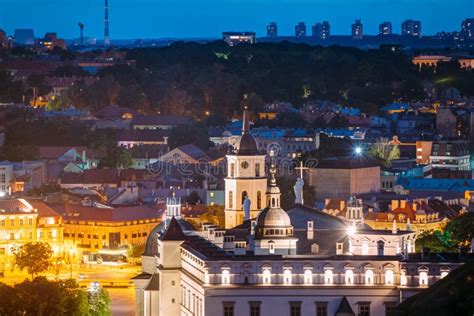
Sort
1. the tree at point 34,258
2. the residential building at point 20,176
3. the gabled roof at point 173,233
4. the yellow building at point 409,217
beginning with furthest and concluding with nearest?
the residential building at point 20,176, the yellow building at point 409,217, the tree at point 34,258, the gabled roof at point 173,233

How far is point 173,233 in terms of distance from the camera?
4294 cm

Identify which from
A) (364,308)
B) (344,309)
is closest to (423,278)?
(364,308)

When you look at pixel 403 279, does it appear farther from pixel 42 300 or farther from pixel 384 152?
pixel 384 152

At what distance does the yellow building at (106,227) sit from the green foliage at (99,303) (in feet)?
46.2

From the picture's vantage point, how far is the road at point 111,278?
47.5 meters

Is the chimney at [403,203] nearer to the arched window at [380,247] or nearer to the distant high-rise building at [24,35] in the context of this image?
the arched window at [380,247]

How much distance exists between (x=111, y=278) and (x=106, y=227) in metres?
7.42

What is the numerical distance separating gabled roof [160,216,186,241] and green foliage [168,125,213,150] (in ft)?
148

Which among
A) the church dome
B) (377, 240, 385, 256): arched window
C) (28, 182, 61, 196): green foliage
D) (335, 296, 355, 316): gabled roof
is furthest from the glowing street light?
(335, 296, 355, 316): gabled roof

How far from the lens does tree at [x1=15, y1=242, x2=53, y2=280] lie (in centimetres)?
5331

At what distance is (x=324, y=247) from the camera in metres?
43.6

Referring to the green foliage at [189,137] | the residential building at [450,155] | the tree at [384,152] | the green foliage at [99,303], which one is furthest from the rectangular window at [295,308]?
the green foliage at [189,137]

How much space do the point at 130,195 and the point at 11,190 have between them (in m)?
3.59

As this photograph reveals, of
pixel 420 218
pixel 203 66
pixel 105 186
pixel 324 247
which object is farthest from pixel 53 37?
pixel 324 247
